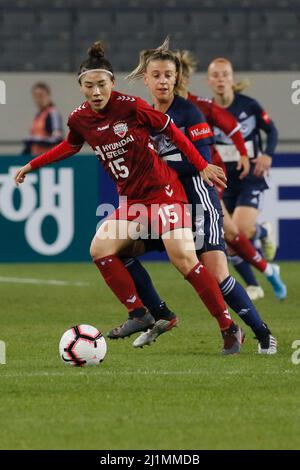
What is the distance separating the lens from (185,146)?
7.63 meters

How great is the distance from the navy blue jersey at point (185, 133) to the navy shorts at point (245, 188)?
13.8ft

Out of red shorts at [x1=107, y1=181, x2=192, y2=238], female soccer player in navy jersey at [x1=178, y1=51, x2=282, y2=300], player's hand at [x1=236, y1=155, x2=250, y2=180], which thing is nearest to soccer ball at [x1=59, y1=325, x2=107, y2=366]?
red shorts at [x1=107, y1=181, x2=192, y2=238]

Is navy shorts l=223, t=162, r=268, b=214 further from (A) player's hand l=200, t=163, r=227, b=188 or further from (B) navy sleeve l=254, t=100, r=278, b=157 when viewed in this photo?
(A) player's hand l=200, t=163, r=227, b=188

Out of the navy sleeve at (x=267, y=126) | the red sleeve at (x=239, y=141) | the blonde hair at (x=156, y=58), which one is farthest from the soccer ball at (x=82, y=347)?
the navy sleeve at (x=267, y=126)

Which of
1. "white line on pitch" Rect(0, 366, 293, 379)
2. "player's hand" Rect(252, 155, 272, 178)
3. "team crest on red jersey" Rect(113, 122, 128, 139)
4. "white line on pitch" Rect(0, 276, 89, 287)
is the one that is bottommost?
"white line on pitch" Rect(0, 276, 89, 287)

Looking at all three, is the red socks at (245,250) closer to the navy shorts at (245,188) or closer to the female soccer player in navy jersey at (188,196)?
the navy shorts at (245,188)

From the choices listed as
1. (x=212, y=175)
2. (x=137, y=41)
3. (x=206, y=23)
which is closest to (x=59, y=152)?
(x=212, y=175)

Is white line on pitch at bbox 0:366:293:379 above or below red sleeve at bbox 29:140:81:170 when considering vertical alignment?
below

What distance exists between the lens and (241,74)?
20172mm

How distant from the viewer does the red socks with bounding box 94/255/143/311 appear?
793cm

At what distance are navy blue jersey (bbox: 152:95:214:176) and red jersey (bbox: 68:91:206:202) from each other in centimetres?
24

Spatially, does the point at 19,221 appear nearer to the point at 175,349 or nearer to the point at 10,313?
the point at 10,313

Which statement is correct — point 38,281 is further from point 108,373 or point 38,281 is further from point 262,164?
point 108,373

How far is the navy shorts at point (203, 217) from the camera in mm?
8141
